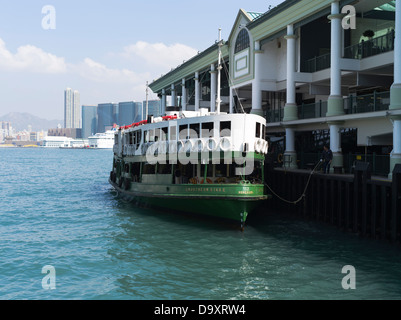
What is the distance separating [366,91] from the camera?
30.8m

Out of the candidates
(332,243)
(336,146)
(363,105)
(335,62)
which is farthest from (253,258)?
(335,62)

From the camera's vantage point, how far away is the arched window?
121 ft

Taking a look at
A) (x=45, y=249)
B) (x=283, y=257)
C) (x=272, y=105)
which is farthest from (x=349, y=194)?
(x=272, y=105)

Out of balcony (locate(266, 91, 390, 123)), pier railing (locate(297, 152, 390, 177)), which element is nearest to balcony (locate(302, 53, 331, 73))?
balcony (locate(266, 91, 390, 123))

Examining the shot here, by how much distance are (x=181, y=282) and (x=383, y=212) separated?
9.74 m

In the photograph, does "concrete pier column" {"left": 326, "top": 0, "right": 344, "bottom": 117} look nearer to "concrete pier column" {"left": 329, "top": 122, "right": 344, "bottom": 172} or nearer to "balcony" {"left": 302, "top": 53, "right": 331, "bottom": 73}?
"concrete pier column" {"left": 329, "top": 122, "right": 344, "bottom": 172}

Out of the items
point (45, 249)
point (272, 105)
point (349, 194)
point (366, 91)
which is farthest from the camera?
point (272, 105)

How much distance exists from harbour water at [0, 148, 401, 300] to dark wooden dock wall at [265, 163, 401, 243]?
2.14 feet

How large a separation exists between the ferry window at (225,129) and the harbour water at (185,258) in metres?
4.73

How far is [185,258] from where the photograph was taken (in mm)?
16703

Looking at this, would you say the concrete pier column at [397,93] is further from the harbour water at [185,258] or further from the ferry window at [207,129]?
the ferry window at [207,129]

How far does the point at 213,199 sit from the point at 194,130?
411 centimetres

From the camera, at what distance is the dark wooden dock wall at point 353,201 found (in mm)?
18155

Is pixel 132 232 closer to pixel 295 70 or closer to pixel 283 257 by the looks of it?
pixel 283 257
